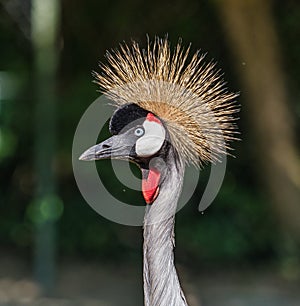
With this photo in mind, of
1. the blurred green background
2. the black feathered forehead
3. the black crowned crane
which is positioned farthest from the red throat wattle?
the blurred green background

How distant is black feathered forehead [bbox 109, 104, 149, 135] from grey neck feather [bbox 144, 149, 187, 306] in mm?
96

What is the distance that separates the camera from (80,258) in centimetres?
551

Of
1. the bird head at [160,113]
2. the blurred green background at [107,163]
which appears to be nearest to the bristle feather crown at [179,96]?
the bird head at [160,113]

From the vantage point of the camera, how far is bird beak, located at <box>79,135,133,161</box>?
157 centimetres

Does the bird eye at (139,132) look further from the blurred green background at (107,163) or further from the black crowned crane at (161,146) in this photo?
the blurred green background at (107,163)

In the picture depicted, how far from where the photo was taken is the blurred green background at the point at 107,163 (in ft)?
15.4

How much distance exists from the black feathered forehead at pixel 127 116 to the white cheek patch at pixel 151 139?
0.02 meters

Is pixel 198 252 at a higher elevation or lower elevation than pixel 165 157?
lower

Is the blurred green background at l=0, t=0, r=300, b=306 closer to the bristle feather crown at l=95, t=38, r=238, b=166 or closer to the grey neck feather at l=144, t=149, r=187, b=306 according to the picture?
the bristle feather crown at l=95, t=38, r=238, b=166

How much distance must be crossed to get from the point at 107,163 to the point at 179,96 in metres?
3.57
